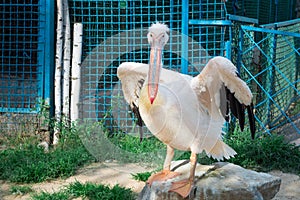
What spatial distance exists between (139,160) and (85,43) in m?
1.89

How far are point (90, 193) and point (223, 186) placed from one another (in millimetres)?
1338

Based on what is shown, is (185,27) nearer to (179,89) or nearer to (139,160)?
(139,160)

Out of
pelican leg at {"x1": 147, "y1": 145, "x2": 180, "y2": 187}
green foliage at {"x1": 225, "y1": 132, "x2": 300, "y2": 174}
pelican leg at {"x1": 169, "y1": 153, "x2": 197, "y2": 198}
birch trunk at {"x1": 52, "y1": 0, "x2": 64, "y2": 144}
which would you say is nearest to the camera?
pelican leg at {"x1": 169, "y1": 153, "x2": 197, "y2": 198}

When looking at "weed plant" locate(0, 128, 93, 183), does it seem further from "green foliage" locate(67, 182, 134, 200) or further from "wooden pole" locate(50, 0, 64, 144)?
"green foliage" locate(67, 182, 134, 200)

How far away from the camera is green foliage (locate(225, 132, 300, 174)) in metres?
5.12

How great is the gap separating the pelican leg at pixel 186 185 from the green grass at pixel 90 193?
82 cm

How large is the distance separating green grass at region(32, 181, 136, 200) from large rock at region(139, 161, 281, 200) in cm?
43

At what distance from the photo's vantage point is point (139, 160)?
5.41 meters

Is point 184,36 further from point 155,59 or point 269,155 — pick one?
point 155,59

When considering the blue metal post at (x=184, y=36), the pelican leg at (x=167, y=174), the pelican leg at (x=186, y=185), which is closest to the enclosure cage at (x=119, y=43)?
the blue metal post at (x=184, y=36)

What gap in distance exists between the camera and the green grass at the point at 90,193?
13.9ft

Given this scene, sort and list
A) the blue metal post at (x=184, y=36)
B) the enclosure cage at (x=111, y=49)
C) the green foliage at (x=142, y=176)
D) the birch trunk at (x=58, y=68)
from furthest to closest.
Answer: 1. the birch trunk at (x=58, y=68)
2. the enclosure cage at (x=111, y=49)
3. the blue metal post at (x=184, y=36)
4. the green foliage at (x=142, y=176)

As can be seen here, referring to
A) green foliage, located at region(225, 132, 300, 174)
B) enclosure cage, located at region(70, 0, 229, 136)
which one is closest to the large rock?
green foliage, located at region(225, 132, 300, 174)

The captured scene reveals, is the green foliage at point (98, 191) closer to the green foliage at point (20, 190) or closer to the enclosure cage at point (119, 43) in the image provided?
the green foliage at point (20, 190)
